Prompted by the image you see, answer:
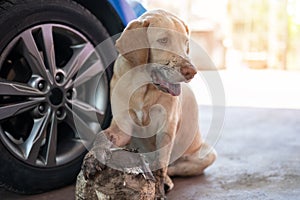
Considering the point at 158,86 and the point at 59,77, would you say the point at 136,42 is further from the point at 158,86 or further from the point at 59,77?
the point at 59,77

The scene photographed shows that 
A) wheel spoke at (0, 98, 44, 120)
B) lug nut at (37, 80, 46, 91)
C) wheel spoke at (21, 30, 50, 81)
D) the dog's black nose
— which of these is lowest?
wheel spoke at (0, 98, 44, 120)

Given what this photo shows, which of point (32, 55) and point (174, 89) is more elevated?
point (32, 55)

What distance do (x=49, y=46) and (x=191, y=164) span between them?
0.86 meters

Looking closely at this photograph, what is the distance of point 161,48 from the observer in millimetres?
1620

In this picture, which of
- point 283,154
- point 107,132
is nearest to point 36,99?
point 107,132

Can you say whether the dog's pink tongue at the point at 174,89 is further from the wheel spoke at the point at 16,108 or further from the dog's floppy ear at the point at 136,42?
the wheel spoke at the point at 16,108

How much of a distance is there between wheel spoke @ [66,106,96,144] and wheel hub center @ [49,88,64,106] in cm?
9

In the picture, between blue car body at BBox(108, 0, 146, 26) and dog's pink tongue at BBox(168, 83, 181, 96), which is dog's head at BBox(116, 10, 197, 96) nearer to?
dog's pink tongue at BBox(168, 83, 181, 96)

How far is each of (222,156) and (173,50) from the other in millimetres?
1100

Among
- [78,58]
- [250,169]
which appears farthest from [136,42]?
[250,169]

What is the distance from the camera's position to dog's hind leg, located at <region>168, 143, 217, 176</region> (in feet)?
6.85

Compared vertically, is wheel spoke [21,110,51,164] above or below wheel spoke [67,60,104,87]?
below

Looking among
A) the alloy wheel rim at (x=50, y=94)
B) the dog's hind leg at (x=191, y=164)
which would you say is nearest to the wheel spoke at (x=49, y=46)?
the alloy wheel rim at (x=50, y=94)

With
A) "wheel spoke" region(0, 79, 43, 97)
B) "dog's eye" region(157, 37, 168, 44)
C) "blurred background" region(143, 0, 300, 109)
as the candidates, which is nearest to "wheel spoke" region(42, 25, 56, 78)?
"wheel spoke" region(0, 79, 43, 97)
